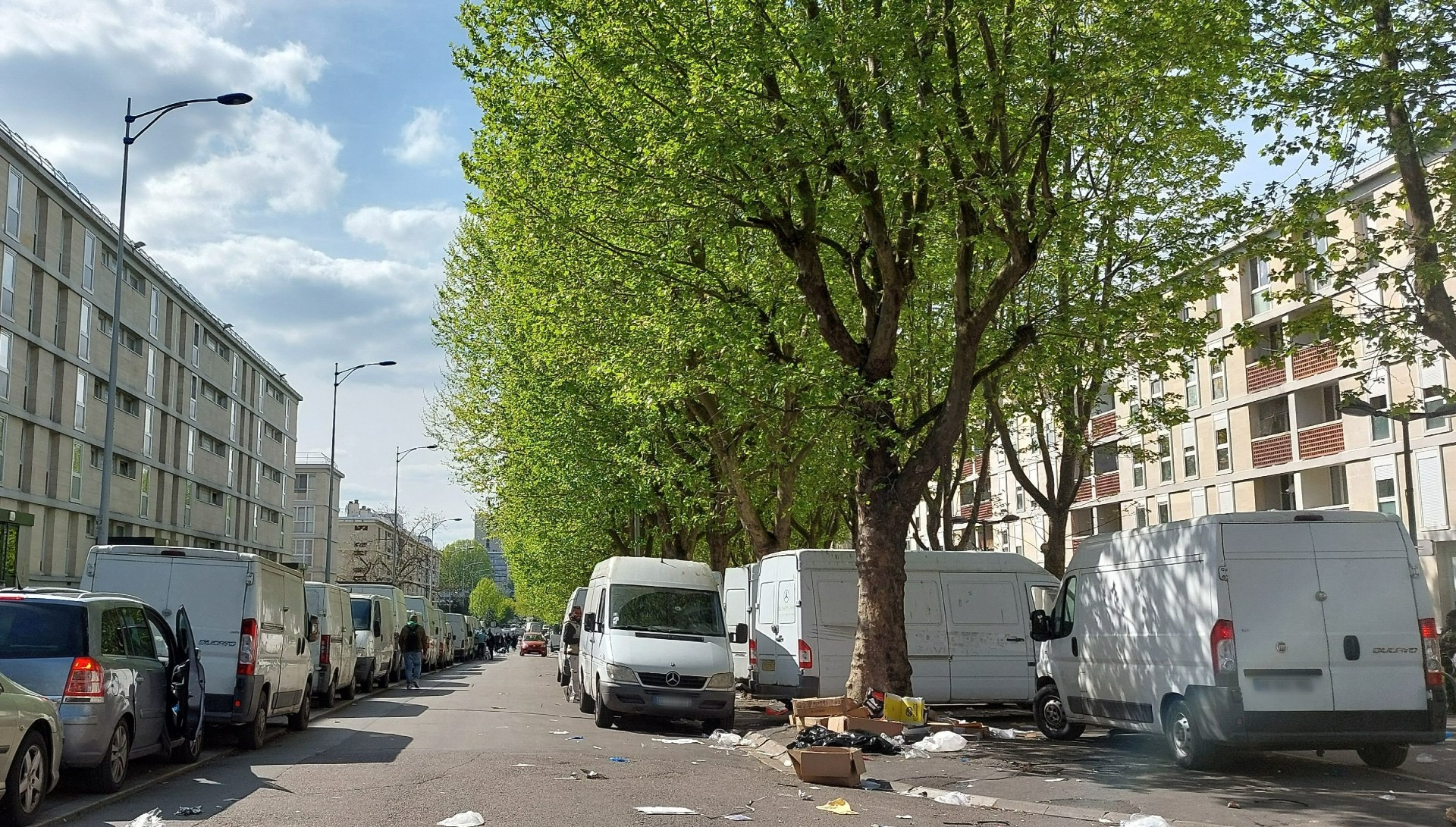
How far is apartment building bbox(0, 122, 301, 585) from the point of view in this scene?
4116 centimetres

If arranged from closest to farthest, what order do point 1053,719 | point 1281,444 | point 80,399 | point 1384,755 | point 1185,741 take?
point 1384,755 < point 1185,741 < point 1053,719 < point 1281,444 < point 80,399

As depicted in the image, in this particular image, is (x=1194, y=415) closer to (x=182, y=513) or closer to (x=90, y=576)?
(x=90, y=576)

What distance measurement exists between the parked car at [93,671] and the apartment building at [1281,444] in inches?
892

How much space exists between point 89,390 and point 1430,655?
155 ft

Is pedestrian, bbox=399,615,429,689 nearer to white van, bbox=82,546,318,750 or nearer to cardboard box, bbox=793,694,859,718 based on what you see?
white van, bbox=82,546,318,750

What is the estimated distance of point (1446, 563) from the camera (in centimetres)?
3506

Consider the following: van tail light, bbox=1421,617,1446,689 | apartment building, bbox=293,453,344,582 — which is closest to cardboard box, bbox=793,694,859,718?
van tail light, bbox=1421,617,1446,689

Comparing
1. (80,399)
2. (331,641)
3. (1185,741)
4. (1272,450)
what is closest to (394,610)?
(331,641)

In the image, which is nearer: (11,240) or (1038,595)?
(1038,595)

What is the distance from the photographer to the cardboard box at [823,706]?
49.1ft

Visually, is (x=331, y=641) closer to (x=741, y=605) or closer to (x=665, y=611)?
(x=665, y=611)

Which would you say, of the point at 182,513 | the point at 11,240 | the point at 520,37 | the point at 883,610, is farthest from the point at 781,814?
the point at 182,513

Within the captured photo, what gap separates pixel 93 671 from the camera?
33.5 feet

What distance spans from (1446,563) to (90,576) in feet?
112
